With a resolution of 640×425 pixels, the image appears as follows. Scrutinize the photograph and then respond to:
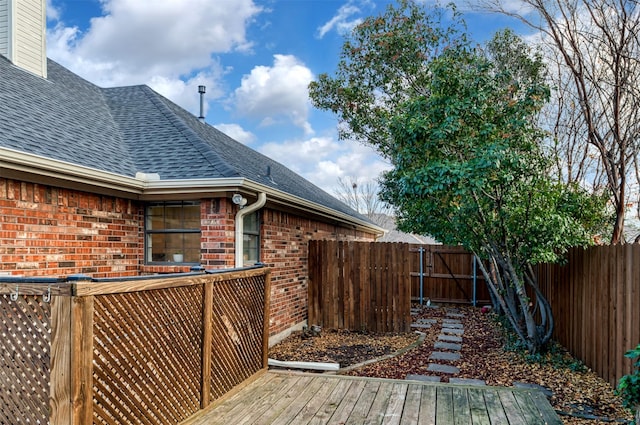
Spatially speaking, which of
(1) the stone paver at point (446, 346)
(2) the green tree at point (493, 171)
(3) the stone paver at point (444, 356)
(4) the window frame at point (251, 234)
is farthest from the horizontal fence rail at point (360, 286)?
(2) the green tree at point (493, 171)

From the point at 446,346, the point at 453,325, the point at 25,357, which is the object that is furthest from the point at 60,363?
the point at 453,325

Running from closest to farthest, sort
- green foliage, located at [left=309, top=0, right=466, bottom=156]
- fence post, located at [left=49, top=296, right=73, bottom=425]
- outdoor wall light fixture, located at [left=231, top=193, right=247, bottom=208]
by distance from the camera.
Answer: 1. fence post, located at [left=49, top=296, right=73, bottom=425]
2. outdoor wall light fixture, located at [left=231, top=193, right=247, bottom=208]
3. green foliage, located at [left=309, top=0, right=466, bottom=156]

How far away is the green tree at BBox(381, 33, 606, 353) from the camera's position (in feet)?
18.2

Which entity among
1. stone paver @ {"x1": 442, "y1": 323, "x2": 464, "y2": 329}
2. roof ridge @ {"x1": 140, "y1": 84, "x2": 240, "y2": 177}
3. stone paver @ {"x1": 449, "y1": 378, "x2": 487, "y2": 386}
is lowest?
stone paver @ {"x1": 442, "y1": 323, "x2": 464, "y2": 329}

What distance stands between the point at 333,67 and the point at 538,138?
20.2ft

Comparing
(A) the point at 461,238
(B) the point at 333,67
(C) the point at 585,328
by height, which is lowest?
(C) the point at 585,328

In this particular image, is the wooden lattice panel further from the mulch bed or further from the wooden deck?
the mulch bed

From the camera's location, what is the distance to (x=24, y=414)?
260cm

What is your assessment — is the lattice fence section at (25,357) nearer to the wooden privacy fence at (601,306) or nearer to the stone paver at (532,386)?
the stone paver at (532,386)

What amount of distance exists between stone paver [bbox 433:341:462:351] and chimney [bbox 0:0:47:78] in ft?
26.7

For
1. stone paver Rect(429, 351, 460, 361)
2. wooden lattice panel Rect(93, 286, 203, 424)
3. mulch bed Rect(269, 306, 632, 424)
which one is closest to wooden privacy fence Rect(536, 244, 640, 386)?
mulch bed Rect(269, 306, 632, 424)

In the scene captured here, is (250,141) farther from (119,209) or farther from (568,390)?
(568,390)

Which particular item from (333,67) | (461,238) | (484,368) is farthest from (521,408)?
(333,67)

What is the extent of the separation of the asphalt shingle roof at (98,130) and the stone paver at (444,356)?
3.77 meters
